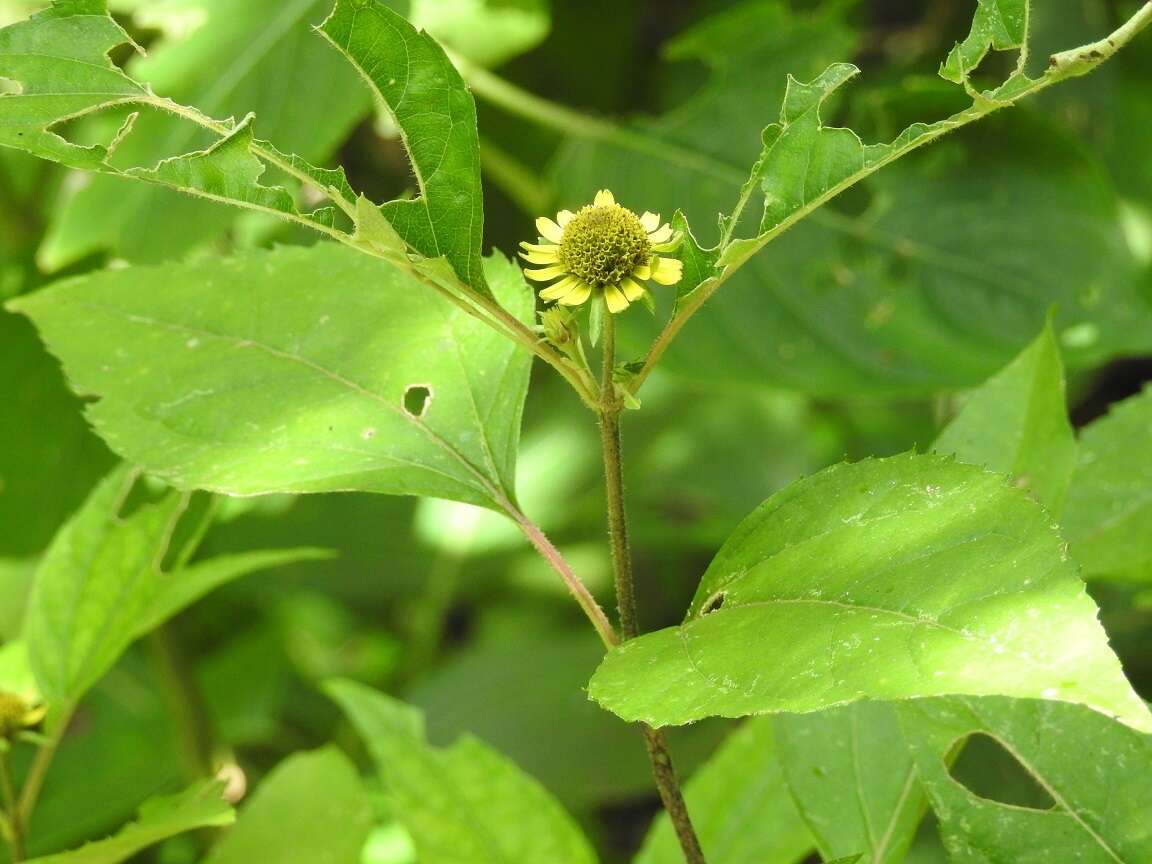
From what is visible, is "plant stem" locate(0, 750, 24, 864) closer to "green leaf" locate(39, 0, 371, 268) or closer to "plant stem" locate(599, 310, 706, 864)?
"plant stem" locate(599, 310, 706, 864)

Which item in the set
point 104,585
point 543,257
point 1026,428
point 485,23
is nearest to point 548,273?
point 543,257

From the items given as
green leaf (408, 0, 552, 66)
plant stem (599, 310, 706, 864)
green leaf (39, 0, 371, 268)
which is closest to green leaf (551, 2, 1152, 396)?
green leaf (408, 0, 552, 66)

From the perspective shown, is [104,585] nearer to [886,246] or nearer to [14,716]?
[14,716]

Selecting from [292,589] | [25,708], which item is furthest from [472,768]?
[292,589]

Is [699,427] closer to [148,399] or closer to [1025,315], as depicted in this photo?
[1025,315]

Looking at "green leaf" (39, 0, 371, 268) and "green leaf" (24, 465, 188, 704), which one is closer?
"green leaf" (24, 465, 188, 704)

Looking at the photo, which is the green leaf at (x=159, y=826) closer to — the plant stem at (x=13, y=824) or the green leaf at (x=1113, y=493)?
the plant stem at (x=13, y=824)

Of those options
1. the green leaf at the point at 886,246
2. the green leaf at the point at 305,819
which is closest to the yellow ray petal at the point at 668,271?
the green leaf at the point at 305,819
